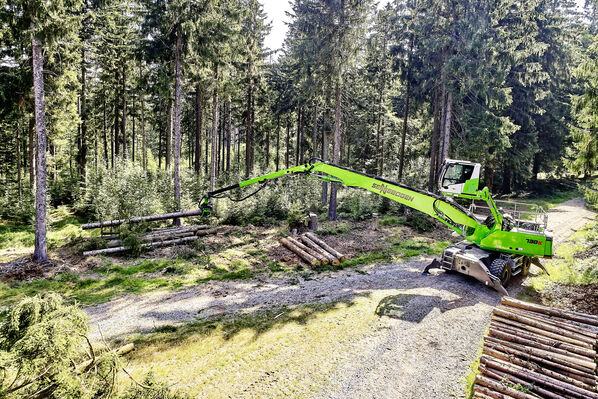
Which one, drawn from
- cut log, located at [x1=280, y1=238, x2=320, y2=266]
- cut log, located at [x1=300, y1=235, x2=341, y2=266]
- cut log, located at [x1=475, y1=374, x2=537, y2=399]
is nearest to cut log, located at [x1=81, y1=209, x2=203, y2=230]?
cut log, located at [x1=280, y1=238, x2=320, y2=266]

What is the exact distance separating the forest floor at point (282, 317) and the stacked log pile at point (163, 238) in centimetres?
56

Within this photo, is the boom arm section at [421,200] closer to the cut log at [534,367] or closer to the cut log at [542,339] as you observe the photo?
the cut log at [542,339]

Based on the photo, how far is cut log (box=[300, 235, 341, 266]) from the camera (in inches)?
548

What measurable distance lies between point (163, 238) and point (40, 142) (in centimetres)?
609

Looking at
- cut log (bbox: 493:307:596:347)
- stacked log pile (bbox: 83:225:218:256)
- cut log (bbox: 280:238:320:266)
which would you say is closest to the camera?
cut log (bbox: 493:307:596:347)

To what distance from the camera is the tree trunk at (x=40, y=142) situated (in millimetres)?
12023

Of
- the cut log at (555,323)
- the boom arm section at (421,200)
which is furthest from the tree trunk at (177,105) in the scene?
the cut log at (555,323)

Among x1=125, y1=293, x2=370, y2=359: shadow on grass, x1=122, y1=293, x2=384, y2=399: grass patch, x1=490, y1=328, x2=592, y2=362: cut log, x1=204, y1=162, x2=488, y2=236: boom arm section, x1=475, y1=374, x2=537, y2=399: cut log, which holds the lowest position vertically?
x1=125, y1=293, x2=370, y2=359: shadow on grass

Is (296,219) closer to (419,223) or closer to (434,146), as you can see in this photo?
(419,223)

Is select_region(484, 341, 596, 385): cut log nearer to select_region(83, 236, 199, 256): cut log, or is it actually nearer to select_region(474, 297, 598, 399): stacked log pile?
select_region(474, 297, 598, 399): stacked log pile

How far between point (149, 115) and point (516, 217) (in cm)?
3495

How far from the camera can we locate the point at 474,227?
11.5 m

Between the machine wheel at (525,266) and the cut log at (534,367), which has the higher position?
the cut log at (534,367)

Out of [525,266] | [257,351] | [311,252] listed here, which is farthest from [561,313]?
[311,252]
